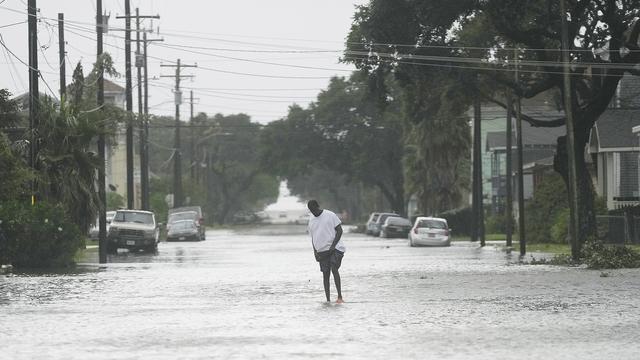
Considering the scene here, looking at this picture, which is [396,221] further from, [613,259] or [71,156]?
[613,259]

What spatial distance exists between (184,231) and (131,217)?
18486 mm

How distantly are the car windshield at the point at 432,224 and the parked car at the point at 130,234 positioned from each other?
42.8ft

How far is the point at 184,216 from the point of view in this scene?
72.2 metres

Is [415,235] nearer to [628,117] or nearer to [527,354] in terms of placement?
[628,117]

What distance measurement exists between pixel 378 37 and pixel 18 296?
68.3ft

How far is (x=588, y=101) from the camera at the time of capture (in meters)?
41.9

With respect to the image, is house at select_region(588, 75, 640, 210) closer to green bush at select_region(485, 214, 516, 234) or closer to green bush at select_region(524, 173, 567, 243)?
green bush at select_region(524, 173, 567, 243)

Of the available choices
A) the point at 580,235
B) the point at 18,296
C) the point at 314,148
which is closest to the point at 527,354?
the point at 18,296

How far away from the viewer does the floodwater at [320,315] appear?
14.3 meters

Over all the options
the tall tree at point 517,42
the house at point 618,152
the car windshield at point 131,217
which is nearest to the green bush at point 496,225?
the house at point 618,152

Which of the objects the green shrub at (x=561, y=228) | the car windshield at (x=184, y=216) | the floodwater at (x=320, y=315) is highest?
the car windshield at (x=184, y=216)

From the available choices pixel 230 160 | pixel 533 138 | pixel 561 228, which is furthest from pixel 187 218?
pixel 230 160

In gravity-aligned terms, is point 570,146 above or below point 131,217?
above

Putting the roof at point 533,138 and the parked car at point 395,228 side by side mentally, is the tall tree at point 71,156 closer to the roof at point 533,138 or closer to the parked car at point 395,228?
the parked car at point 395,228
